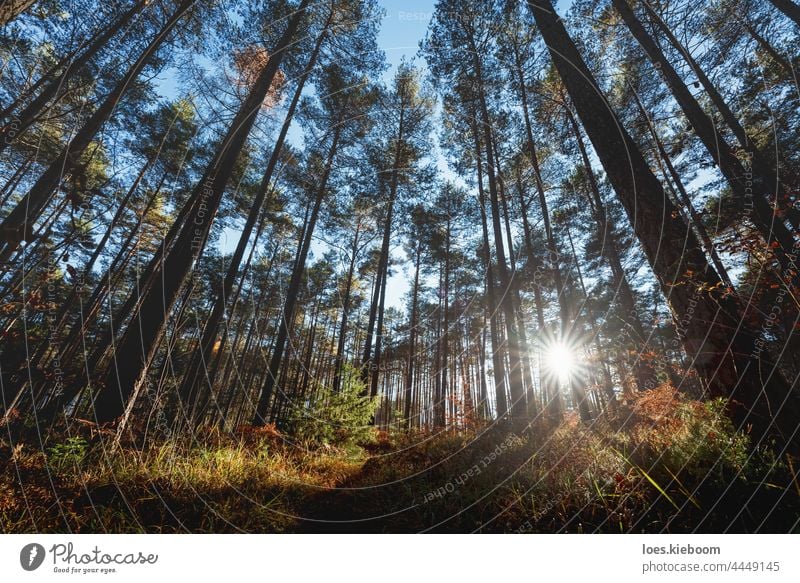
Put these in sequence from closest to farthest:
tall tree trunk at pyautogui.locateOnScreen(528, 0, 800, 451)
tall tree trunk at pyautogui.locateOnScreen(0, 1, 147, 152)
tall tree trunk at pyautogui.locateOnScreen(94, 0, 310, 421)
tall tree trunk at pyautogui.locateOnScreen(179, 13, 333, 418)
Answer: tall tree trunk at pyautogui.locateOnScreen(528, 0, 800, 451) → tall tree trunk at pyautogui.locateOnScreen(94, 0, 310, 421) → tall tree trunk at pyautogui.locateOnScreen(0, 1, 147, 152) → tall tree trunk at pyautogui.locateOnScreen(179, 13, 333, 418)

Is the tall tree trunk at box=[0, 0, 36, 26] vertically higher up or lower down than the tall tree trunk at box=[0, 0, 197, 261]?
higher up

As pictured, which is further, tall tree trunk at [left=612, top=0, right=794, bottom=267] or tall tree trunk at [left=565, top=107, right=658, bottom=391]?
tall tree trunk at [left=565, top=107, right=658, bottom=391]

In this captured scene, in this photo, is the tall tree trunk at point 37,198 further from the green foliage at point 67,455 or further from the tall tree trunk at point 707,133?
the tall tree trunk at point 707,133

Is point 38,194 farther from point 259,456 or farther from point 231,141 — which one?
point 259,456

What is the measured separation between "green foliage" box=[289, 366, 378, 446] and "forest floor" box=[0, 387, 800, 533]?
2.38 m

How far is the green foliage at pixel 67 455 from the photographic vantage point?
114 inches

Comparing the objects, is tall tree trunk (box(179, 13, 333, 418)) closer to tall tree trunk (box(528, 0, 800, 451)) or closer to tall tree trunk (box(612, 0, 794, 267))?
tall tree trunk (box(528, 0, 800, 451))

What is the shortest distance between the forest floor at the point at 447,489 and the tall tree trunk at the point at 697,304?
9.0 inches

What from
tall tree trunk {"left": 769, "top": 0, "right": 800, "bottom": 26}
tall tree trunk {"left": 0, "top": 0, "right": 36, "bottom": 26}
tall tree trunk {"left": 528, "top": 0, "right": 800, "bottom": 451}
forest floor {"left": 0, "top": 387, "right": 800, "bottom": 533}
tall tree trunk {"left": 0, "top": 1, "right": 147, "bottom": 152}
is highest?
tall tree trunk {"left": 769, "top": 0, "right": 800, "bottom": 26}

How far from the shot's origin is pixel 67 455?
2.89 meters

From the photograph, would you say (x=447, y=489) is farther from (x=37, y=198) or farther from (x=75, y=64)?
(x=75, y=64)

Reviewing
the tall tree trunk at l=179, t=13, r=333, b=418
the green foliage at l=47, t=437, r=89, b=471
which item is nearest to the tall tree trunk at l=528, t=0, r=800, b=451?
the green foliage at l=47, t=437, r=89, b=471

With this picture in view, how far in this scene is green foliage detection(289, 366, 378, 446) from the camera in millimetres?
7156

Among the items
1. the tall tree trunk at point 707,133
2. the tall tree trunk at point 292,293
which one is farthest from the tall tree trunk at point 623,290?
the tall tree trunk at point 292,293
